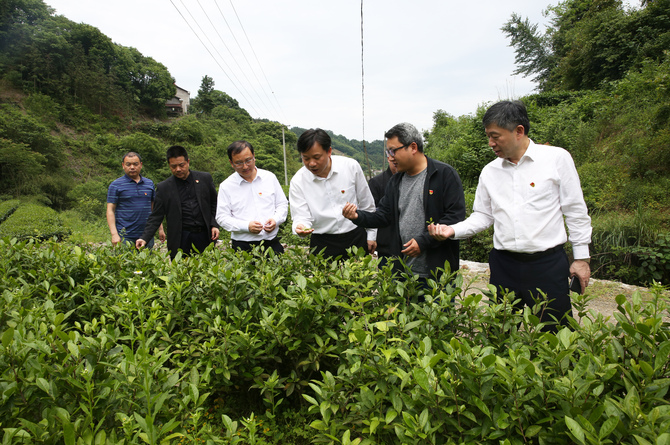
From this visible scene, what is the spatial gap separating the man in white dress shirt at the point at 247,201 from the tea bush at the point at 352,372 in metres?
1.62

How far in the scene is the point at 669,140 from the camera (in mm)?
7500

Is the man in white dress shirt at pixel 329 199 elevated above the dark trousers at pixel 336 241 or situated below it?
above

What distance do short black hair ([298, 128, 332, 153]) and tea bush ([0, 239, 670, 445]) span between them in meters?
1.27

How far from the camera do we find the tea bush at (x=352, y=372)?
106cm

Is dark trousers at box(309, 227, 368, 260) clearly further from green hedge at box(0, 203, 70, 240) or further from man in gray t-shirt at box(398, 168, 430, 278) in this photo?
green hedge at box(0, 203, 70, 240)

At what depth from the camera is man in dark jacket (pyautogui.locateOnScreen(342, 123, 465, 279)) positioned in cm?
255

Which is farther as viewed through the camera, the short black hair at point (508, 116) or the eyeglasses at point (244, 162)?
the eyeglasses at point (244, 162)

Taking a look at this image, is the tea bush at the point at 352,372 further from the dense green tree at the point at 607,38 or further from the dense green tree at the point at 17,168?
the dense green tree at the point at 17,168

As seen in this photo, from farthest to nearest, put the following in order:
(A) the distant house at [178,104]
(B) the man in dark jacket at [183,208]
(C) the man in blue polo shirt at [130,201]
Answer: (A) the distant house at [178,104]
(C) the man in blue polo shirt at [130,201]
(B) the man in dark jacket at [183,208]

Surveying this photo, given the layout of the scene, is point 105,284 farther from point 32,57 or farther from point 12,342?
point 32,57

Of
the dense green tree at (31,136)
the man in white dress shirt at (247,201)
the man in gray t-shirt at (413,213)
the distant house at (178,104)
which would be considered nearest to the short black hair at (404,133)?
the man in gray t-shirt at (413,213)

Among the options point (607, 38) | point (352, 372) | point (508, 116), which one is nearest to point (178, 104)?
point (607, 38)

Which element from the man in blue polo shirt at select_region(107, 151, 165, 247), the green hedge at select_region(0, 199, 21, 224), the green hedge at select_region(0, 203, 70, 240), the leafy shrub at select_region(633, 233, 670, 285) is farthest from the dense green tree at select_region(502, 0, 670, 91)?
the green hedge at select_region(0, 199, 21, 224)

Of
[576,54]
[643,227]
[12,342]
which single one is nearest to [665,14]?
[576,54]
